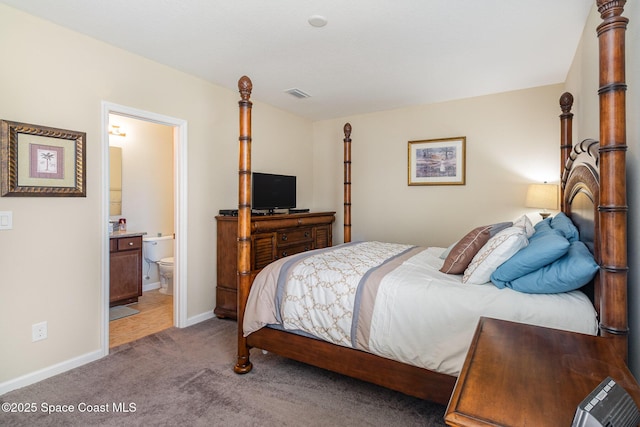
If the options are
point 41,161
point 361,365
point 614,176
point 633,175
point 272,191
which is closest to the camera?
point 614,176

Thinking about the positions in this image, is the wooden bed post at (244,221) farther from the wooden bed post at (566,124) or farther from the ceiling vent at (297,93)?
the wooden bed post at (566,124)

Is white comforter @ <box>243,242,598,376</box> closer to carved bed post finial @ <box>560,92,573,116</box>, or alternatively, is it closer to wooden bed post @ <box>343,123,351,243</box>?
wooden bed post @ <box>343,123,351,243</box>

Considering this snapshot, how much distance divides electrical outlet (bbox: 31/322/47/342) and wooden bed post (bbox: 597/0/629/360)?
3220mm

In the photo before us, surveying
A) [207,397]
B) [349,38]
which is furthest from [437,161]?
[207,397]

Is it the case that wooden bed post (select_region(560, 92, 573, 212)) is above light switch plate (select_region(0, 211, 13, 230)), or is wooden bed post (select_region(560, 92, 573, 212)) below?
above

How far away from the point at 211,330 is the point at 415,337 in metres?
2.18

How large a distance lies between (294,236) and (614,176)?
10.0 ft

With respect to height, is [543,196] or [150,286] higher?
[543,196]

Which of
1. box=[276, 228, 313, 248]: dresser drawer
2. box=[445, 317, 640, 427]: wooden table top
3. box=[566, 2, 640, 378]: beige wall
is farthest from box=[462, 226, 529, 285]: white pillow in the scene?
box=[276, 228, 313, 248]: dresser drawer

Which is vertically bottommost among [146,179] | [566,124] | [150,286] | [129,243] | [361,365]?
[150,286]

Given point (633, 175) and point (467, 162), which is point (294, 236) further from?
point (633, 175)

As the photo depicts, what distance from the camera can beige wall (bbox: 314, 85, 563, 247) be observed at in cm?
377

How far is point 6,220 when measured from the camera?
2.23 m

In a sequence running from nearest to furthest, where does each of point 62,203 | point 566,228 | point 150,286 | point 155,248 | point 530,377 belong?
1. point 530,377
2. point 566,228
3. point 62,203
4. point 155,248
5. point 150,286
